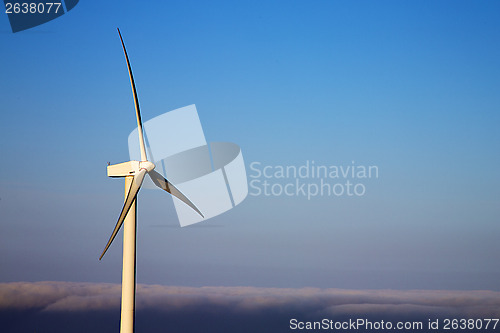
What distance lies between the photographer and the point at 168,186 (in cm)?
4122

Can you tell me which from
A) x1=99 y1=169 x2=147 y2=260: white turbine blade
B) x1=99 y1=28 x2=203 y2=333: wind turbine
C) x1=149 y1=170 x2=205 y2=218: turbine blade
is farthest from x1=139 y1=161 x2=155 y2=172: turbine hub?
x1=149 y1=170 x2=205 y2=218: turbine blade

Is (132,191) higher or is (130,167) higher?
(130,167)

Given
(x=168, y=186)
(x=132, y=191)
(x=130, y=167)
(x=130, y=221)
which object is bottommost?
(x=130, y=221)

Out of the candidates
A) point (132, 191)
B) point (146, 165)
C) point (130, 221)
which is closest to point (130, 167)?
point (146, 165)

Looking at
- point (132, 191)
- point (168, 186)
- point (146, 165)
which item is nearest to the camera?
point (132, 191)

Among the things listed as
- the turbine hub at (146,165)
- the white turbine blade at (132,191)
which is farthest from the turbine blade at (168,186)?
the white turbine blade at (132,191)

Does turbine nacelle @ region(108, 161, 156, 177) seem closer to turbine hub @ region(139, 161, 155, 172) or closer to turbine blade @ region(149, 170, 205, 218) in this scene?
turbine hub @ region(139, 161, 155, 172)

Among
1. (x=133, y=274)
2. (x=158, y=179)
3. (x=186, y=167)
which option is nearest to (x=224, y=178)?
(x=186, y=167)

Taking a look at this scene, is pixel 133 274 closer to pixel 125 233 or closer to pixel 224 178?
pixel 125 233

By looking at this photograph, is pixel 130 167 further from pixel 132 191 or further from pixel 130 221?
pixel 130 221

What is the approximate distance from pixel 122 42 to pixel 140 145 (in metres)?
6.55

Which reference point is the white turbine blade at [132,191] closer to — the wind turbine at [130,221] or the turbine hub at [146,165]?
the wind turbine at [130,221]

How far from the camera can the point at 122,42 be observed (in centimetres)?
3828

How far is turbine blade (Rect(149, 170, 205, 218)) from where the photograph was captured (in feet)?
131
